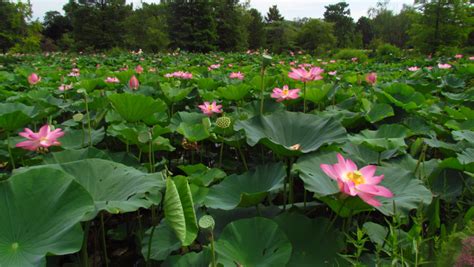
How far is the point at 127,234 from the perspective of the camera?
49.2 inches

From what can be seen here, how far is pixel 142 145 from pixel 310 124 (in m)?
0.57

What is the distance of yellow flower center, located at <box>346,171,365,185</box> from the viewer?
0.76m

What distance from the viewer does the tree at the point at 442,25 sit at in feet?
40.7

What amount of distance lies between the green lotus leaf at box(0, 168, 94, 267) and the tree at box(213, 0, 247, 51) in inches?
875

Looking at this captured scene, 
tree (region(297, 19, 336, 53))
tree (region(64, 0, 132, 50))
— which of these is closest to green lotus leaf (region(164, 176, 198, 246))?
tree (region(297, 19, 336, 53))

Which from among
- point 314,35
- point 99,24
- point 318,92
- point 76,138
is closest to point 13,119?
point 76,138

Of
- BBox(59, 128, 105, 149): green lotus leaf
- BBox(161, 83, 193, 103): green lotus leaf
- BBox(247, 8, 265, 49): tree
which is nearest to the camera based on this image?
BBox(59, 128, 105, 149): green lotus leaf

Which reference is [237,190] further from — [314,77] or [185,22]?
[185,22]

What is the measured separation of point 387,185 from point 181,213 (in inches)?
21.6

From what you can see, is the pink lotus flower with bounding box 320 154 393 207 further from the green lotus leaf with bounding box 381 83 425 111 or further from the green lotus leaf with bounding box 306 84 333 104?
the green lotus leaf with bounding box 381 83 425 111

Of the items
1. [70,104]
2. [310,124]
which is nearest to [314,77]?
[310,124]

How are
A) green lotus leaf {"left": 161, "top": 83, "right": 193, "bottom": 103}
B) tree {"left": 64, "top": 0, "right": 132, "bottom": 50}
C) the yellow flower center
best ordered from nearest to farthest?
the yellow flower center
green lotus leaf {"left": 161, "top": 83, "right": 193, "bottom": 103}
tree {"left": 64, "top": 0, "right": 132, "bottom": 50}

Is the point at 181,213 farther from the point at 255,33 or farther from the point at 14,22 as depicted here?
the point at 255,33

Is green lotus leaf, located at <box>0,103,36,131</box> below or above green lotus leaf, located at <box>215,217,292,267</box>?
above
